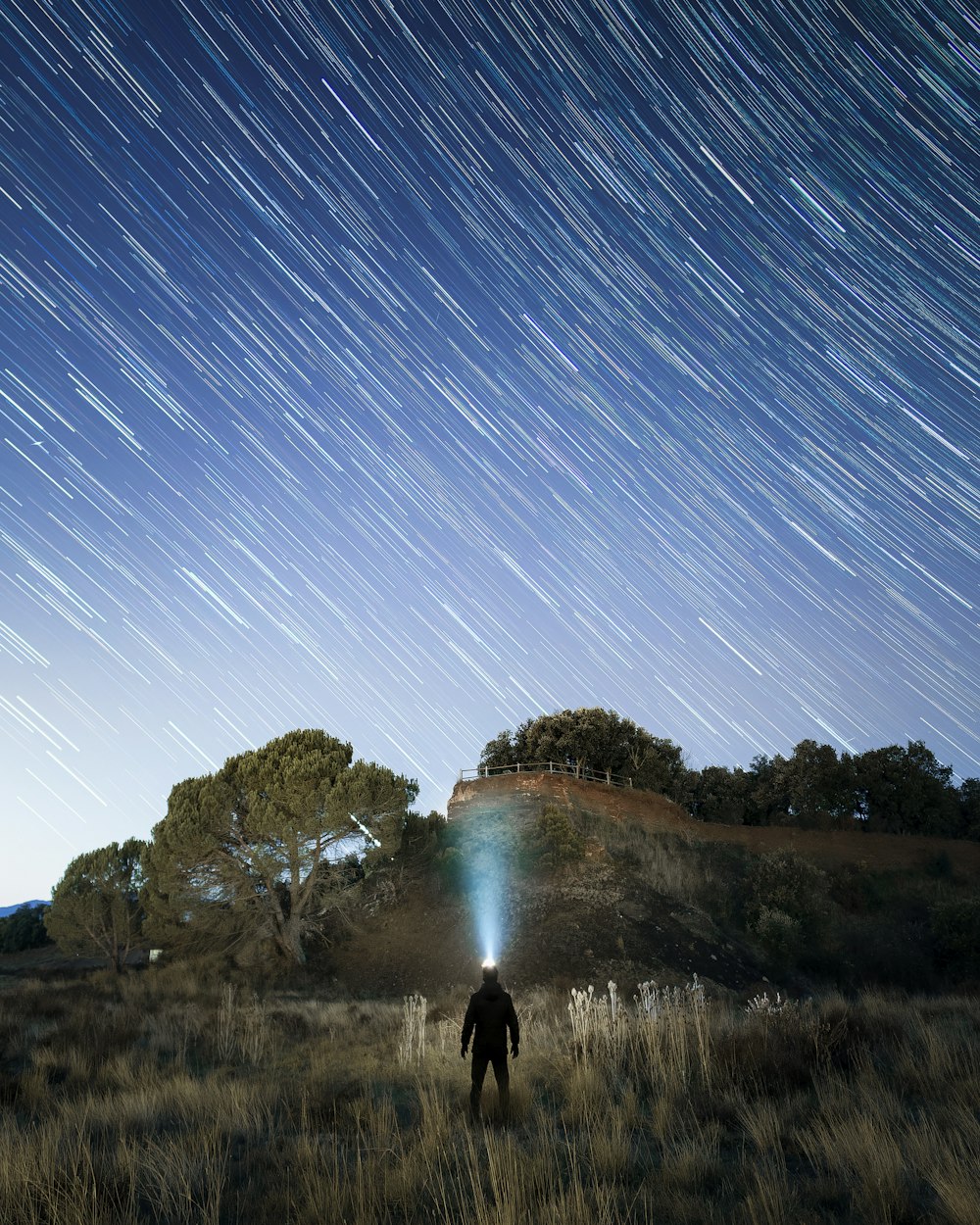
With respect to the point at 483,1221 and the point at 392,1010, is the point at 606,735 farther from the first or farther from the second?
the point at 483,1221

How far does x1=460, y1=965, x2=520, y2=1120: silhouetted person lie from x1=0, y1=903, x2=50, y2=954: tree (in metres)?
55.6

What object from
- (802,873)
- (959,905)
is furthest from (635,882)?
(959,905)

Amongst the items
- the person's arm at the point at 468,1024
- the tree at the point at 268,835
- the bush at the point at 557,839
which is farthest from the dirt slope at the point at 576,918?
the person's arm at the point at 468,1024

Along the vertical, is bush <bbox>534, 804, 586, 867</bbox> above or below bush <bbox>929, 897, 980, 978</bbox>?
above

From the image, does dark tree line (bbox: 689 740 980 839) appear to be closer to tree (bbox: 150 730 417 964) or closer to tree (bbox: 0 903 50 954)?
tree (bbox: 150 730 417 964)

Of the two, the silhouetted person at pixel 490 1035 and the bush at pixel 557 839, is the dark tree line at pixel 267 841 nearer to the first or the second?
the bush at pixel 557 839

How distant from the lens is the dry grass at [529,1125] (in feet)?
13.8

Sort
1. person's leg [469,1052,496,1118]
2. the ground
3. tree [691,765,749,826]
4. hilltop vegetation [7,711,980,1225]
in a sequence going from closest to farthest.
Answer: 1. hilltop vegetation [7,711,980,1225]
2. person's leg [469,1052,496,1118]
3. the ground
4. tree [691,765,749,826]

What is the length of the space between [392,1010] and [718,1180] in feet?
44.8

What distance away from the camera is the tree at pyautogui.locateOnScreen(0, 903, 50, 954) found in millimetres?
50188

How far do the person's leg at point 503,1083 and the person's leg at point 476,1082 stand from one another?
0.13 m

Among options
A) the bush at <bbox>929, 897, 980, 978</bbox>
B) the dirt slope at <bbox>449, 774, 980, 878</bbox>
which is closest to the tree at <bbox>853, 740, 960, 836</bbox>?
the dirt slope at <bbox>449, 774, 980, 878</bbox>

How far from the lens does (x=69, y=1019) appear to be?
13633mm

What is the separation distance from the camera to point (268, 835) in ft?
97.1
